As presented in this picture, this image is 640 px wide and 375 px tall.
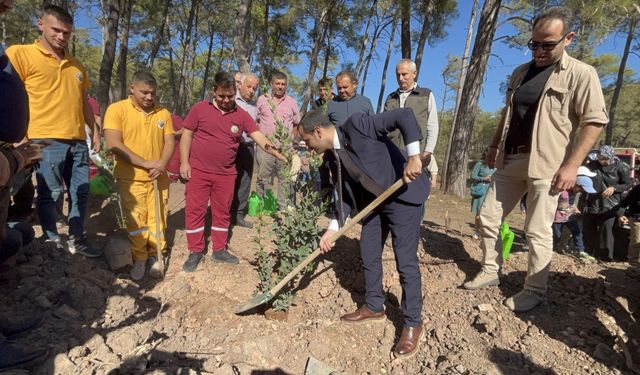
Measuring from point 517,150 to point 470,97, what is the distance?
6616mm

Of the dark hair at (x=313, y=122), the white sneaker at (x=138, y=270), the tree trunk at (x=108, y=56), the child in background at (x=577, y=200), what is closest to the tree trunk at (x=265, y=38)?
the tree trunk at (x=108, y=56)

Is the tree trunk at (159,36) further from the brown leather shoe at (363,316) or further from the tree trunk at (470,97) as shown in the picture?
the brown leather shoe at (363,316)

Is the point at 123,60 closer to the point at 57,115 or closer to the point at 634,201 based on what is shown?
the point at 57,115

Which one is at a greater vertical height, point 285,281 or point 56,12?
point 56,12

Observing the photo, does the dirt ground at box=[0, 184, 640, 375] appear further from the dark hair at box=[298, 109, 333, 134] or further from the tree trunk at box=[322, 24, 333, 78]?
the tree trunk at box=[322, 24, 333, 78]

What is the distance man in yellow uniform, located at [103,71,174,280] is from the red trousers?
290 millimetres

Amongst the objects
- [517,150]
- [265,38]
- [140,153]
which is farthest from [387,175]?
[265,38]

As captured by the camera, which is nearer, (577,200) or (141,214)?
(141,214)

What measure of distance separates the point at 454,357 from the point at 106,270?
2952mm

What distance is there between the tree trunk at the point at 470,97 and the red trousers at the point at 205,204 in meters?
7.11

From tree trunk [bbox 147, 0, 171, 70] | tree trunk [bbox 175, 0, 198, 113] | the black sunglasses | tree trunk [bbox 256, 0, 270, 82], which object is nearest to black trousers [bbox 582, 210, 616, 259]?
the black sunglasses

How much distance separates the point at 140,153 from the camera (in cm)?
323

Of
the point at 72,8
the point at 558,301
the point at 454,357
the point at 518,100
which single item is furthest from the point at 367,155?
the point at 72,8

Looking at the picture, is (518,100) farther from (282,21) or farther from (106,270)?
(282,21)
